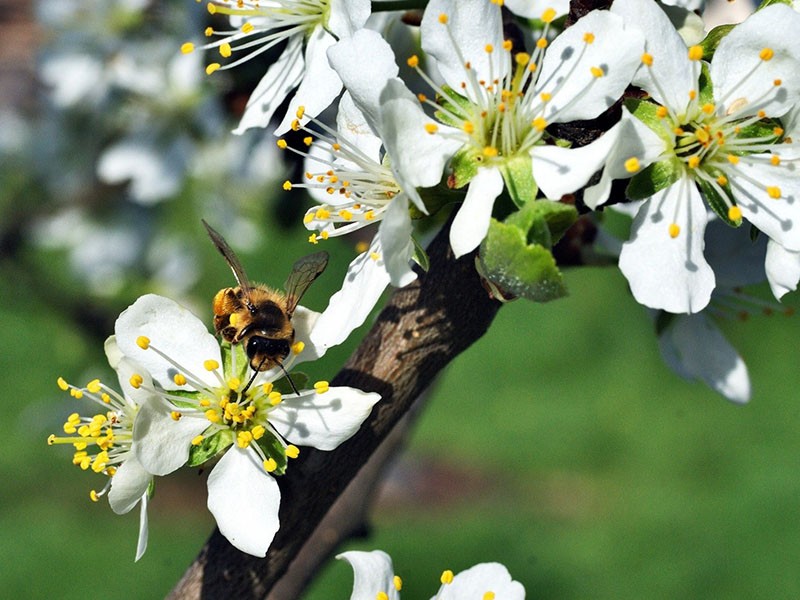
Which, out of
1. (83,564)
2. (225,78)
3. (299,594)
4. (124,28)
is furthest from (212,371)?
(83,564)

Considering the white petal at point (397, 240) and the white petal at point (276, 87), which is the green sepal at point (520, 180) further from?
the white petal at point (276, 87)

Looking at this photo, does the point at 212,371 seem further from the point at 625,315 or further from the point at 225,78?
the point at 625,315

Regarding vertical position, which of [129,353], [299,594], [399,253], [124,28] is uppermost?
[399,253]

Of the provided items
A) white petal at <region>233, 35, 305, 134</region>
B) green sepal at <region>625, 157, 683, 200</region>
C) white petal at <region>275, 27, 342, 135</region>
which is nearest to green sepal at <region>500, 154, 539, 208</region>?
green sepal at <region>625, 157, 683, 200</region>

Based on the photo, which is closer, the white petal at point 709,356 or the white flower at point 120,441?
the white flower at point 120,441

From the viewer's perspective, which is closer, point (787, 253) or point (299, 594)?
point (787, 253)

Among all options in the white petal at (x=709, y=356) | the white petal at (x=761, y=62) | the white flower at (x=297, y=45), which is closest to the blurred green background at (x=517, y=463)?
the white flower at (x=297, y=45)
